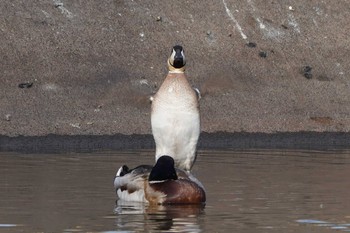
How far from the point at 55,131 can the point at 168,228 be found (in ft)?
44.7

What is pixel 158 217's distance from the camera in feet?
54.9

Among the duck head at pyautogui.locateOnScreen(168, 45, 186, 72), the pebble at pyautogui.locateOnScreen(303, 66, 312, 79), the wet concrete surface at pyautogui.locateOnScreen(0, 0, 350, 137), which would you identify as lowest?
the pebble at pyautogui.locateOnScreen(303, 66, 312, 79)

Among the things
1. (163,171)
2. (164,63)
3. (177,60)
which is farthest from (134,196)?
(164,63)

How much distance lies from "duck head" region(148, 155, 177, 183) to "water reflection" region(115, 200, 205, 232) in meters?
0.37

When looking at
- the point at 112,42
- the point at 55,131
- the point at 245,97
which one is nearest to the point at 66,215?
the point at 55,131

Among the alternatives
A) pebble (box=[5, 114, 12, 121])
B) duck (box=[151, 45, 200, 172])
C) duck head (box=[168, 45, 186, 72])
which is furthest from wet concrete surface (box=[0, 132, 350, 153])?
duck (box=[151, 45, 200, 172])

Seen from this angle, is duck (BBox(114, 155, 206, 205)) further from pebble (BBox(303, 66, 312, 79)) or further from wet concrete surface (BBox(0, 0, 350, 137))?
pebble (BBox(303, 66, 312, 79))

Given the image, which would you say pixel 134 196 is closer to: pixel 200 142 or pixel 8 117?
pixel 200 142

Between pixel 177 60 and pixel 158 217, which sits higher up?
pixel 177 60

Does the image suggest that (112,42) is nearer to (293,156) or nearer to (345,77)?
(345,77)

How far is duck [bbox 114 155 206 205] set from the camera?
706 inches

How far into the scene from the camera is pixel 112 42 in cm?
3594

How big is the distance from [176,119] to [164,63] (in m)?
15.9

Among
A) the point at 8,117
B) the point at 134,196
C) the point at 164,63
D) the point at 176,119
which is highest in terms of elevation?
the point at 176,119
